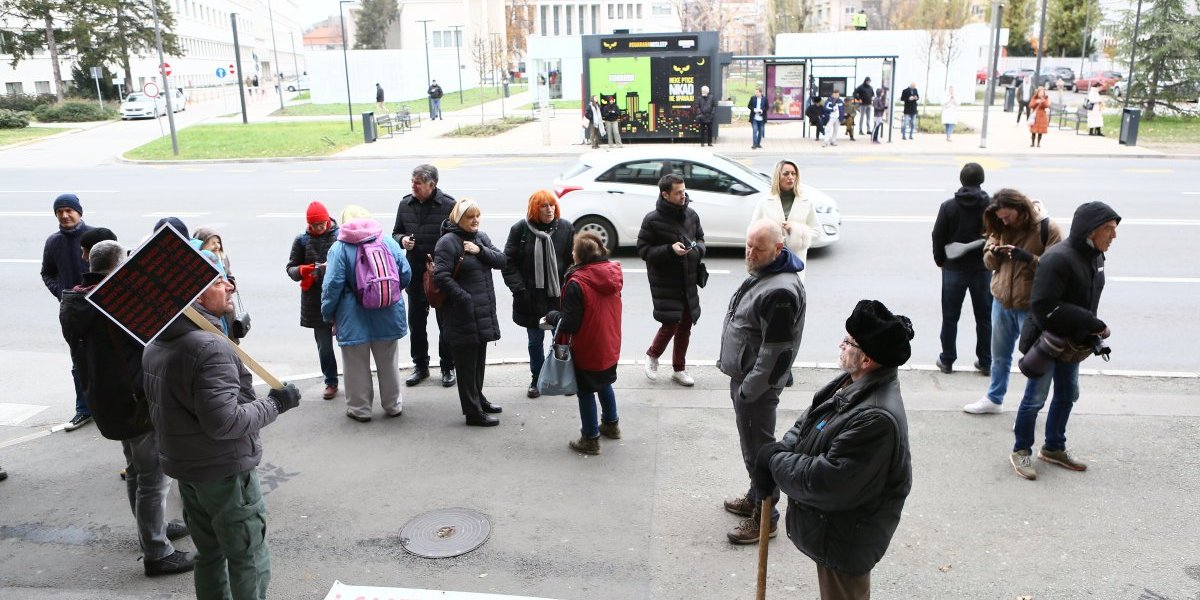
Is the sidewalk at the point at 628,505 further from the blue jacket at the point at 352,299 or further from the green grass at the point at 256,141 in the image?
the green grass at the point at 256,141

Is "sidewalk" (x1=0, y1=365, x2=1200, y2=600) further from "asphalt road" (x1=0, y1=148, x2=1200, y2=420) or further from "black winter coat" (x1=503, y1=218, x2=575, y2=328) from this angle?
"asphalt road" (x1=0, y1=148, x2=1200, y2=420)

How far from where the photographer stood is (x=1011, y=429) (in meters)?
6.47

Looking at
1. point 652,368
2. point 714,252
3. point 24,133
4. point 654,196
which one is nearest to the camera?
point 652,368

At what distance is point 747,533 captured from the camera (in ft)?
16.5

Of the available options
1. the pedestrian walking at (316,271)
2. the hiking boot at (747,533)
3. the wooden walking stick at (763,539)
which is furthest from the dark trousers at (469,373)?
the wooden walking stick at (763,539)

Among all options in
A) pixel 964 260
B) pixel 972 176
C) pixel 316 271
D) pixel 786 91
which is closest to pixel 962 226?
pixel 964 260

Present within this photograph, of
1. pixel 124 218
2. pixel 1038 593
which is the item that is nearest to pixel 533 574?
pixel 1038 593

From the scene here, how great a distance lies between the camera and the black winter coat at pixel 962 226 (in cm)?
743

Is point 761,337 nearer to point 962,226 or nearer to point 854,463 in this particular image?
point 854,463

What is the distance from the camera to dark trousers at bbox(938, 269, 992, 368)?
7.62 m

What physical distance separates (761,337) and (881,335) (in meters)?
1.62

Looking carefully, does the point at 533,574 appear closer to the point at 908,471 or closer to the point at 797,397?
the point at 908,471

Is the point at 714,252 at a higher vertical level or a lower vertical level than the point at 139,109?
lower

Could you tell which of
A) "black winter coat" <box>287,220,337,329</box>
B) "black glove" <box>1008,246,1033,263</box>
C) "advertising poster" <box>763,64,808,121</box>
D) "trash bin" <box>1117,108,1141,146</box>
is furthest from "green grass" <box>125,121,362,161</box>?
"black glove" <box>1008,246,1033,263</box>
